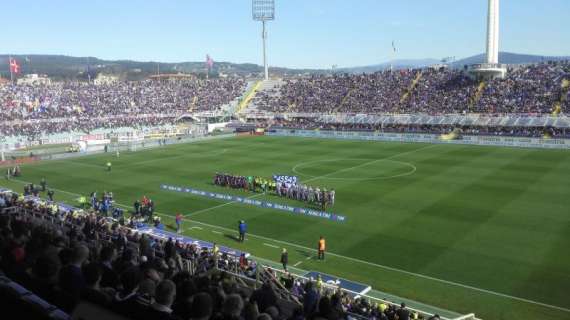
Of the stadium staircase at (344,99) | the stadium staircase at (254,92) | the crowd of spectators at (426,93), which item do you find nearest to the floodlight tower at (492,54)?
the crowd of spectators at (426,93)

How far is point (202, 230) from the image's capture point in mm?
23094

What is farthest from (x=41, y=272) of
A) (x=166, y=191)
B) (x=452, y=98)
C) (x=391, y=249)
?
(x=452, y=98)

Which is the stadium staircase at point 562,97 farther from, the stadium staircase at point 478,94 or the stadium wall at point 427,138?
the stadium wall at point 427,138

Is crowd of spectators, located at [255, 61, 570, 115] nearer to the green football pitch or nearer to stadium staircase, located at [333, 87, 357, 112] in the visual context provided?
stadium staircase, located at [333, 87, 357, 112]

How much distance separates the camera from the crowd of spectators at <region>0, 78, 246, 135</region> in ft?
230

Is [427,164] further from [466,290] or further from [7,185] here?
[7,185]

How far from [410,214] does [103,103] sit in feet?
Result: 236

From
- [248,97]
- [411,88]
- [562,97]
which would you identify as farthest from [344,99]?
[562,97]

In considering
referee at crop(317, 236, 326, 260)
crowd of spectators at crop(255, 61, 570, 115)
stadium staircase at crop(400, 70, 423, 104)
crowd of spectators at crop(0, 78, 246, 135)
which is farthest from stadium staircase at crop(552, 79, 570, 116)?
crowd of spectators at crop(0, 78, 246, 135)

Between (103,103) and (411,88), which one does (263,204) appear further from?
(103,103)

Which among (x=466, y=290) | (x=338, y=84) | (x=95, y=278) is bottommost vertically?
(x=466, y=290)

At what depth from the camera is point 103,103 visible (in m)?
83.0

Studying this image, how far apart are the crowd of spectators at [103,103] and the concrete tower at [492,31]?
4598 cm

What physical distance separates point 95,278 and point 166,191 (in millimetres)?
26460
